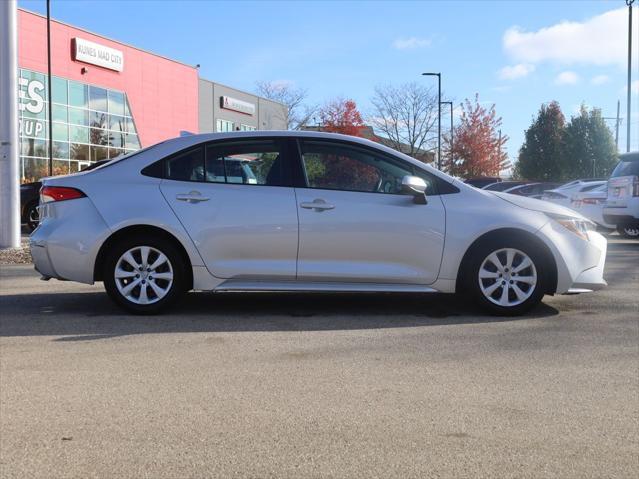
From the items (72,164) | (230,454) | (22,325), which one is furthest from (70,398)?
(72,164)

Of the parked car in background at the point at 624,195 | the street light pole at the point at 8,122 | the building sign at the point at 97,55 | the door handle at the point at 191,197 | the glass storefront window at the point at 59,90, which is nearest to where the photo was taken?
the door handle at the point at 191,197

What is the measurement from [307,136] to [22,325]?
9.85 ft

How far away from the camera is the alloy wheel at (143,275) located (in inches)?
236

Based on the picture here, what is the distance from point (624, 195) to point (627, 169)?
21.6 inches

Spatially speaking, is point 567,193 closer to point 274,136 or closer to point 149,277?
point 274,136

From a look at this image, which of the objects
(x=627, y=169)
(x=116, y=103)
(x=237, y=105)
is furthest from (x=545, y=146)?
(x=627, y=169)

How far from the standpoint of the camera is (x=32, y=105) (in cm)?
2891

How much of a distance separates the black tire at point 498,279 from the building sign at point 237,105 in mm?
44654

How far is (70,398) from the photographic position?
152 inches

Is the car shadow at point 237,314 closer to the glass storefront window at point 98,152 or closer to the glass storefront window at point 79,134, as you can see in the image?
the glass storefront window at point 79,134

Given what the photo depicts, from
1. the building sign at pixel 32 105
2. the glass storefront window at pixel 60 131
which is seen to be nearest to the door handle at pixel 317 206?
the building sign at pixel 32 105

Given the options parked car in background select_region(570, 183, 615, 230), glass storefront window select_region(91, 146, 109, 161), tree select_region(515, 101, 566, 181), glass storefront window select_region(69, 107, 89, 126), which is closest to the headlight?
parked car in background select_region(570, 183, 615, 230)

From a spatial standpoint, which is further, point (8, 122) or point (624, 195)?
point (624, 195)

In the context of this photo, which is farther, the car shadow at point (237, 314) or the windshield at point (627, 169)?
the windshield at point (627, 169)
